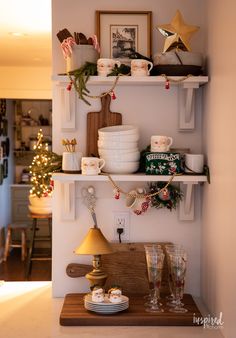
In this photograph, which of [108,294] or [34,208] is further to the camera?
[34,208]

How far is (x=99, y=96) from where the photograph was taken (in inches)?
83.8

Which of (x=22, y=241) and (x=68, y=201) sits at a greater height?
(x=68, y=201)

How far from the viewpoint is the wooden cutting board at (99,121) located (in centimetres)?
219

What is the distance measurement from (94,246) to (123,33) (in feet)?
2.84

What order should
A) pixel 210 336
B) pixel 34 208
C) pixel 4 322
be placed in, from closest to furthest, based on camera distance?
pixel 210 336 < pixel 4 322 < pixel 34 208

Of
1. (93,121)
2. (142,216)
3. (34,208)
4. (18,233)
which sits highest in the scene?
(93,121)

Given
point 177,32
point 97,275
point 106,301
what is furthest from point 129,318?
point 177,32

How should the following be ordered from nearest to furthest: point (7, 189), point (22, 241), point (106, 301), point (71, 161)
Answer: point (106, 301)
point (71, 161)
point (22, 241)
point (7, 189)

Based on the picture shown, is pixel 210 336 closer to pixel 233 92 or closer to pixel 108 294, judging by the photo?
pixel 108 294

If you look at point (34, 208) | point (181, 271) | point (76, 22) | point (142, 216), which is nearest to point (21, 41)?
point (34, 208)

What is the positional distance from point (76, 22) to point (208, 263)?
43.7 inches

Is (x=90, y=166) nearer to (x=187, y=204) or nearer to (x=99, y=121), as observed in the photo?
(x=99, y=121)

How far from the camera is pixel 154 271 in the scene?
1966mm

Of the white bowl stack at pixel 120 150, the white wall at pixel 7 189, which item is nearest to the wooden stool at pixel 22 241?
the white wall at pixel 7 189
